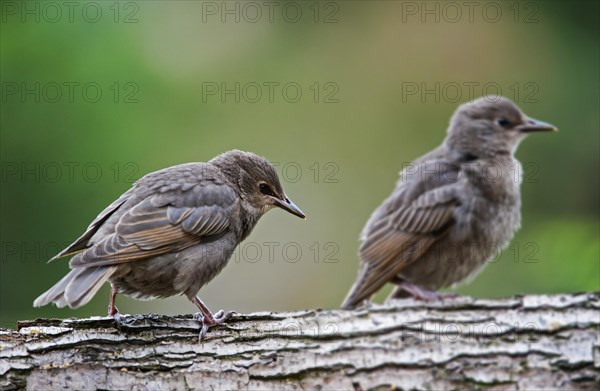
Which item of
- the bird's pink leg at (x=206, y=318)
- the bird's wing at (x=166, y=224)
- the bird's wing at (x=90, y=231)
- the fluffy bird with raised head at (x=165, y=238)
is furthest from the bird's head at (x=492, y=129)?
the bird's wing at (x=90, y=231)

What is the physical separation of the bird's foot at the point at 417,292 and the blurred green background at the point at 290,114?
0.80 metres

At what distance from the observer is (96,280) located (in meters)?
5.00

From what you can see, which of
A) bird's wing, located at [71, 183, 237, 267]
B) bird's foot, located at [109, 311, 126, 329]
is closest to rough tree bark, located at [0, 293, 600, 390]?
bird's foot, located at [109, 311, 126, 329]

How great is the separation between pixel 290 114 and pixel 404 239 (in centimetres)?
368

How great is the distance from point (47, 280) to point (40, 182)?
3.08 feet

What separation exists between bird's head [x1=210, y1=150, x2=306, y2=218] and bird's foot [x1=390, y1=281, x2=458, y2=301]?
1.81 metres

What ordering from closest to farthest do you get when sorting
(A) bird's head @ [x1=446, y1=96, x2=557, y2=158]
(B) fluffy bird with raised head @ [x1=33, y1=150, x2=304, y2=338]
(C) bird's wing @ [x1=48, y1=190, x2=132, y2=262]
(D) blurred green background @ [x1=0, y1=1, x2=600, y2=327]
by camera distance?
1. (B) fluffy bird with raised head @ [x1=33, y1=150, x2=304, y2=338]
2. (C) bird's wing @ [x1=48, y1=190, x2=132, y2=262]
3. (D) blurred green background @ [x1=0, y1=1, x2=600, y2=327]
4. (A) bird's head @ [x1=446, y1=96, x2=557, y2=158]

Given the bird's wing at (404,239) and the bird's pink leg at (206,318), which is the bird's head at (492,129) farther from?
the bird's pink leg at (206,318)

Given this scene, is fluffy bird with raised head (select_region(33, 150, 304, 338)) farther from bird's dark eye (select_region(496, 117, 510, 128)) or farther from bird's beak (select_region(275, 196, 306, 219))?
bird's dark eye (select_region(496, 117, 510, 128))

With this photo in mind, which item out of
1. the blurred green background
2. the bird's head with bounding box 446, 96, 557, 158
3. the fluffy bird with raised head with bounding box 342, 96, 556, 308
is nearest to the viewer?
the fluffy bird with raised head with bounding box 342, 96, 556, 308

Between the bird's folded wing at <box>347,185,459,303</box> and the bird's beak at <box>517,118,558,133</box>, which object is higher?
the bird's beak at <box>517,118,558,133</box>

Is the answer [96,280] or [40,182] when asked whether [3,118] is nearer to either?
[40,182]

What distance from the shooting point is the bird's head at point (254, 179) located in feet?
20.5

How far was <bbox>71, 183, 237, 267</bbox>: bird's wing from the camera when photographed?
5164 mm
